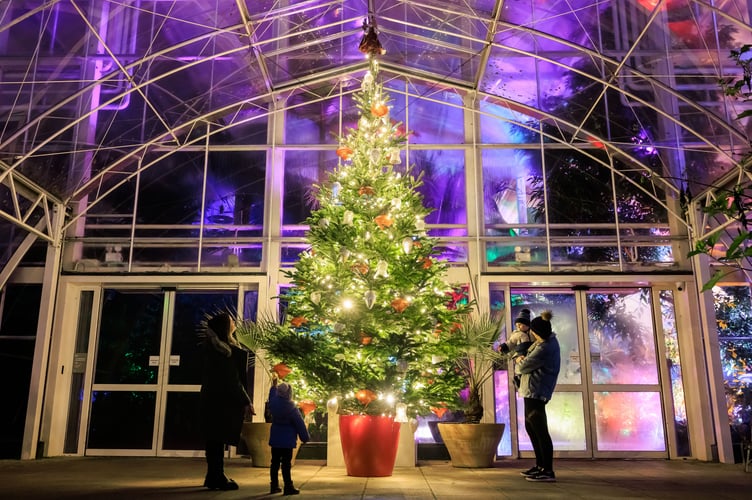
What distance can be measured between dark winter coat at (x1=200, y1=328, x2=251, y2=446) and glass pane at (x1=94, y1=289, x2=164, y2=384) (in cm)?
488

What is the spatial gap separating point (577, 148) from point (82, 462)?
27.9 ft

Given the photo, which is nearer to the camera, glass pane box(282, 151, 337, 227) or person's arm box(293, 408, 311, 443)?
person's arm box(293, 408, 311, 443)

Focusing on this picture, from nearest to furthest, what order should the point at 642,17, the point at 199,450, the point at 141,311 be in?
the point at 642,17, the point at 199,450, the point at 141,311

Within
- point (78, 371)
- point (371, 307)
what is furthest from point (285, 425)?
point (78, 371)

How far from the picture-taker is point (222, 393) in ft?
17.9

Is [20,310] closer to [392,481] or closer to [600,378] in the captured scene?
[392,481]

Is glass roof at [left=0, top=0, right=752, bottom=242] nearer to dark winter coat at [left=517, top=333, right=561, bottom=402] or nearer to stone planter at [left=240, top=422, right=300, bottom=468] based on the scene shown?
dark winter coat at [left=517, top=333, right=561, bottom=402]

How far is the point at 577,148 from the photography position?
33.3ft

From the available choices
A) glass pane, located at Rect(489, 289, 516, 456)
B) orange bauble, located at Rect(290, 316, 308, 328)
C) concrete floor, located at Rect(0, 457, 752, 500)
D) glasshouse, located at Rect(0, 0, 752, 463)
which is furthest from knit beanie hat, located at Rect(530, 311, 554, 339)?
glass pane, located at Rect(489, 289, 516, 456)

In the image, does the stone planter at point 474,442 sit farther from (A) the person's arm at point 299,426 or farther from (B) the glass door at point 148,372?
(B) the glass door at point 148,372

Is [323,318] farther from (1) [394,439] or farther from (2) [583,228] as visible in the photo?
(2) [583,228]

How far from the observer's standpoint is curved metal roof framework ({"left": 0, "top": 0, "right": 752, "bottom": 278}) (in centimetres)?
805

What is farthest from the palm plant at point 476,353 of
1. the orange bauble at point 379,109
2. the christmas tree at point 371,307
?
the orange bauble at point 379,109

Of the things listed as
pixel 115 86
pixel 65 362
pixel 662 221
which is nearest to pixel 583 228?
pixel 662 221
